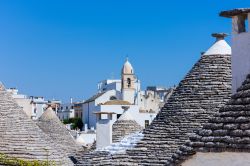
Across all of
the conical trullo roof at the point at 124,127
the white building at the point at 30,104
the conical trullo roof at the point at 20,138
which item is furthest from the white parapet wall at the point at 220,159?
the white building at the point at 30,104

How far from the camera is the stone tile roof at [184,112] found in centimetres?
1273

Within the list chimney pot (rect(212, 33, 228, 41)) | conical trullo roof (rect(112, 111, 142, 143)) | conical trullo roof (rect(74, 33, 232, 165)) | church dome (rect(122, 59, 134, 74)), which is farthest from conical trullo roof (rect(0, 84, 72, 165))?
church dome (rect(122, 59, 134, 74))

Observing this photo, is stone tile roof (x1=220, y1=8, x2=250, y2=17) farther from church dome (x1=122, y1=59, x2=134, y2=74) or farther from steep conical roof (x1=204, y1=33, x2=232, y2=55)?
church dome (x1=122, y1=59, x2=134, y2=74)

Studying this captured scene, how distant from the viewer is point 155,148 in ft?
42.0

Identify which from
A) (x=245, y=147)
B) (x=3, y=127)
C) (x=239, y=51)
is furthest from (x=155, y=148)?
(x=245, y=147)

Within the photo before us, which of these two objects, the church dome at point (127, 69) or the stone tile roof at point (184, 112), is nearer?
the stone tile roof at point (184, 112)

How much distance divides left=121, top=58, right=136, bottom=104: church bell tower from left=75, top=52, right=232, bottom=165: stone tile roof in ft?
220

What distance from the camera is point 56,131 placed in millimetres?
23812

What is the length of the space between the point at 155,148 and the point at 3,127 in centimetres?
352

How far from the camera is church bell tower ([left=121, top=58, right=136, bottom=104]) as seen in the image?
8119cm

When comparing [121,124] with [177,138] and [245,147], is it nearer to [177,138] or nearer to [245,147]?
[177,138]

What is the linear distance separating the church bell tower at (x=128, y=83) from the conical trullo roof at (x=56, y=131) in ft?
181

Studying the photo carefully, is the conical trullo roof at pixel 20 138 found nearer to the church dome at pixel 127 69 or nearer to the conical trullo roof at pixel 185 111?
the conical trullo roof at pixel 185 111

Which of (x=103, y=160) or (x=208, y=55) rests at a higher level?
(x=208, y=55)
